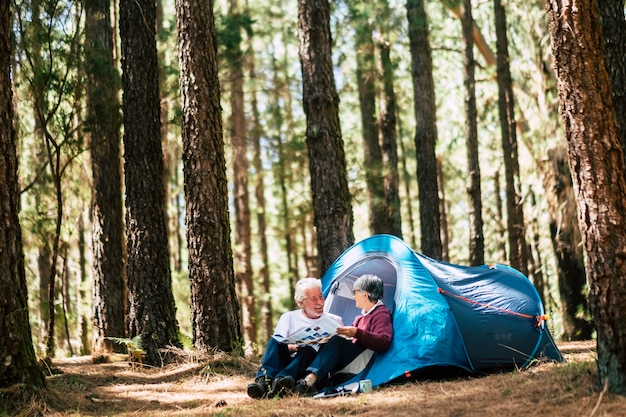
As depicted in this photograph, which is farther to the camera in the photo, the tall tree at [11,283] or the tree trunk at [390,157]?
the tree trunk at [390,157]

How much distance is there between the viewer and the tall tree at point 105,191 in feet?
32.6

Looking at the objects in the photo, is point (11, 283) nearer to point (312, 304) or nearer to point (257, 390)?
point (257, 390)

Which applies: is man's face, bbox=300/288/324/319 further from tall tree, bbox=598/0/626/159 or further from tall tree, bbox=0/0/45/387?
tall tree, bbox=598/0/626/159

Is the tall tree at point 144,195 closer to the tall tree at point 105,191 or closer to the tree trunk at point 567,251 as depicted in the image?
the tall tree at point 105,191

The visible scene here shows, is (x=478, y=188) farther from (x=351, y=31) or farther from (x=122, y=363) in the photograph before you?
(x=122, y=363)

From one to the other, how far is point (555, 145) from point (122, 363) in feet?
30.6

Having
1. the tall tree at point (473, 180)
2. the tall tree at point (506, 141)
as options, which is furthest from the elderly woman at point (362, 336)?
the tall tree at point (506, 141)

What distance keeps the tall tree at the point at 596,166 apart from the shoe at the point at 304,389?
234 centimetres

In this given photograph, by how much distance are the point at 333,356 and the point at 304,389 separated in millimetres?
418

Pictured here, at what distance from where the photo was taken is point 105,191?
10.1m

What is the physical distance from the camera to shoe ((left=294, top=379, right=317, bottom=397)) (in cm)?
587

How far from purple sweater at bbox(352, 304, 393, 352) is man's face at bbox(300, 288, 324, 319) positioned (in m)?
0.39

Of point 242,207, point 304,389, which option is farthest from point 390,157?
point 304,389

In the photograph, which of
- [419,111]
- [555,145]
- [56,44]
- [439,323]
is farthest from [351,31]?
[439,323]
